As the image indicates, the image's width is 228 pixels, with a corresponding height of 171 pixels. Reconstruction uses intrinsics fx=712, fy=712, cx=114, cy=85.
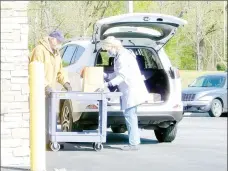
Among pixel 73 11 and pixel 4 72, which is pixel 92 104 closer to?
pixel 4 72

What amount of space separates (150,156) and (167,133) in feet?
6.89

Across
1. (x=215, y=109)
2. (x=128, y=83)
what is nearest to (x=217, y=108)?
(x=215, y=109)

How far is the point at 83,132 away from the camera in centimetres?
1134

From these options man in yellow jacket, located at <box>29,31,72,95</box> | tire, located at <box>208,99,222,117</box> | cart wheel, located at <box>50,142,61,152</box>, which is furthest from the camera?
tire, located at <box>208,99,222,117</box>

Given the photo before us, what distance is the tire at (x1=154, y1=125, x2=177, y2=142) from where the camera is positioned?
12801 mm

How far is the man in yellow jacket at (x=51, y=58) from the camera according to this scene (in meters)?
11.0

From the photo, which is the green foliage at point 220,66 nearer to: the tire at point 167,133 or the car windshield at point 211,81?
the car windshield at point 211,81

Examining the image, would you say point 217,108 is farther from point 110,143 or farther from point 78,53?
point 78,53

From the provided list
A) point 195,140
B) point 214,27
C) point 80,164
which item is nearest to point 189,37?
point 214,27

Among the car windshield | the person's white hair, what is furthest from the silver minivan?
the car windshield

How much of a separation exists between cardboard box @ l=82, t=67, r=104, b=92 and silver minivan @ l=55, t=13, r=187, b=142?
38 cm

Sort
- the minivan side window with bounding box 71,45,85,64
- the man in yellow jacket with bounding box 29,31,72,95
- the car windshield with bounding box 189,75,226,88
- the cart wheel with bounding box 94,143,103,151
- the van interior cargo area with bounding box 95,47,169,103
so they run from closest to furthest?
the man in yellow jacket with bounding box 29,31,72,95, the cart wheel with bounding box 94,143,103,151, the minivan side window with bounding box 71,45,85,64, the van interior cargo area with bounding box 95,47,169,103, the car windshield with bounding box 189,75,226,88

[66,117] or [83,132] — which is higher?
[66,117]

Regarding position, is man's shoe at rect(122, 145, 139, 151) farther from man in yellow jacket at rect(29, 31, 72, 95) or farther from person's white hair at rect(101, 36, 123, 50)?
person's white hair at rect(101, 36, 123, 50)
